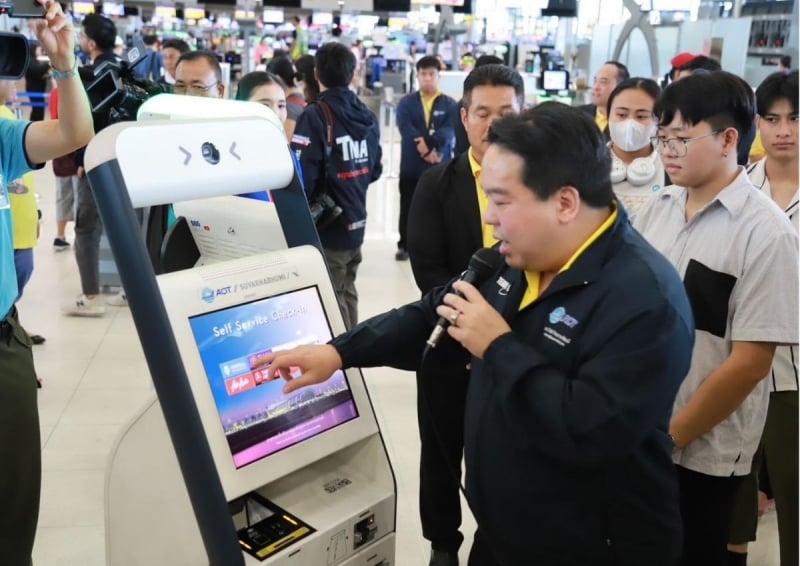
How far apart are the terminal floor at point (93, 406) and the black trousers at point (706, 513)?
0.98 metres

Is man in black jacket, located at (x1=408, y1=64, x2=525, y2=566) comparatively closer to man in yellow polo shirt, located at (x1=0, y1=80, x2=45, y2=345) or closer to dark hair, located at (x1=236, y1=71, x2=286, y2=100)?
dark hair, located at (x1=236, y1=71, x2=286, y2=100)

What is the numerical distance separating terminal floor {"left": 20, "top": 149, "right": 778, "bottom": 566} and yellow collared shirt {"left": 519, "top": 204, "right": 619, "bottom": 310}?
161 cm

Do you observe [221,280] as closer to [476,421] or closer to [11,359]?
[476,421]

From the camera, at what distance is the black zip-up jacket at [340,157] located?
4.02 m

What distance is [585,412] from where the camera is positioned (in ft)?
4.29

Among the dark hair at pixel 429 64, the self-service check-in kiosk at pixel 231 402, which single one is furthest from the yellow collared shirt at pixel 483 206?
the dark hair at pixel 429 64

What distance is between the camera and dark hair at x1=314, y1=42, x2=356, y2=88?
405 cm

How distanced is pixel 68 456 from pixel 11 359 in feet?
5.49

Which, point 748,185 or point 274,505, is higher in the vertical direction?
point 748,185

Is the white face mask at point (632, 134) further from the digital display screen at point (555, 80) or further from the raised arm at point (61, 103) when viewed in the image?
the digital display screen at point (555, 80)

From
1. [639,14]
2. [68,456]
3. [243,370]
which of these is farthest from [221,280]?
[639,14]

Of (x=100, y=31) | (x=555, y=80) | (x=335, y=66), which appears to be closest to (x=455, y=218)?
(x=335, y=66)

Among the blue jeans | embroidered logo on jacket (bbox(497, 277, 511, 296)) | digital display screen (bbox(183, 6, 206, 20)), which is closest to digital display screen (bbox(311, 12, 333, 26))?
digital display screen (bbox(183, 6, 206, 20))

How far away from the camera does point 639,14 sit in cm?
1132
